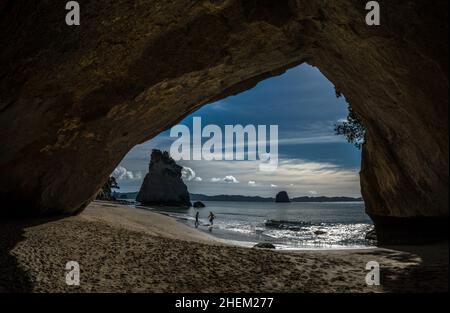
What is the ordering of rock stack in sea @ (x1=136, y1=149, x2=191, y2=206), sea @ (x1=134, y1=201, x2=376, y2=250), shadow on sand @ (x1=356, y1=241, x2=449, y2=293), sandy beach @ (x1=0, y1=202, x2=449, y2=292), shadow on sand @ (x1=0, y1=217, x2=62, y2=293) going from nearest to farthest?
1. shadow on sand @ (x1=356, y1=241, x2=449, y2=293)
2. shadow on sand @ (x1=0, y1=217, x2=62, y2=293)
3. sandy beach @ (x1=0, y1=202, x2=449, y2=292)
4. sea @ (x1=134, y1=201, x2=376, y2=250)
5. rock stack in sea @ (x1=136, y1=149, x2=191, y2=206)

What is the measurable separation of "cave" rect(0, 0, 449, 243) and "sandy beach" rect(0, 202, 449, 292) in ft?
2.53

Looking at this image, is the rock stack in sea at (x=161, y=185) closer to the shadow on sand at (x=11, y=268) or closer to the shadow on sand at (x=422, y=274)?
the shadow on sand at (x=11, y=268)

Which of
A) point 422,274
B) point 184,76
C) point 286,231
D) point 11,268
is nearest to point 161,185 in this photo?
point 286,231

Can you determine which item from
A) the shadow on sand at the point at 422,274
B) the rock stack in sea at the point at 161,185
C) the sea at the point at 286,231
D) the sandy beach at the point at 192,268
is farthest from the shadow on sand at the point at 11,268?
the rock stack in sea at the point at 161,185

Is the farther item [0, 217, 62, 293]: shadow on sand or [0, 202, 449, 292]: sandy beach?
[0, 202, 449, 292]: sandy beach

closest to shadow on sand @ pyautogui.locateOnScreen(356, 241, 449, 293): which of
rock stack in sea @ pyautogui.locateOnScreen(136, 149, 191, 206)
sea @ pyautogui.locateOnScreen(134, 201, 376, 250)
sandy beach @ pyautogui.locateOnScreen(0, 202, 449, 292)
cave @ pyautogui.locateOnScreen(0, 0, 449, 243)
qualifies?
sandy beach @ pyautogui.locateOnScreen(0, 202, 449, 292)

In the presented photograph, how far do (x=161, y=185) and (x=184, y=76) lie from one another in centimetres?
9182

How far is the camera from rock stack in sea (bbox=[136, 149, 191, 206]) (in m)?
98.1

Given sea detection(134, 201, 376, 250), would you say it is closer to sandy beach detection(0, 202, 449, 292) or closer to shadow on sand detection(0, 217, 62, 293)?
sandy beach detection(0, 202, 449, 292)

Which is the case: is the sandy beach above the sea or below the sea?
above

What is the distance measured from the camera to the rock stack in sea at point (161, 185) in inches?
3861

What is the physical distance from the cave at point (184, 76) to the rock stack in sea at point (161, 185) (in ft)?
285
